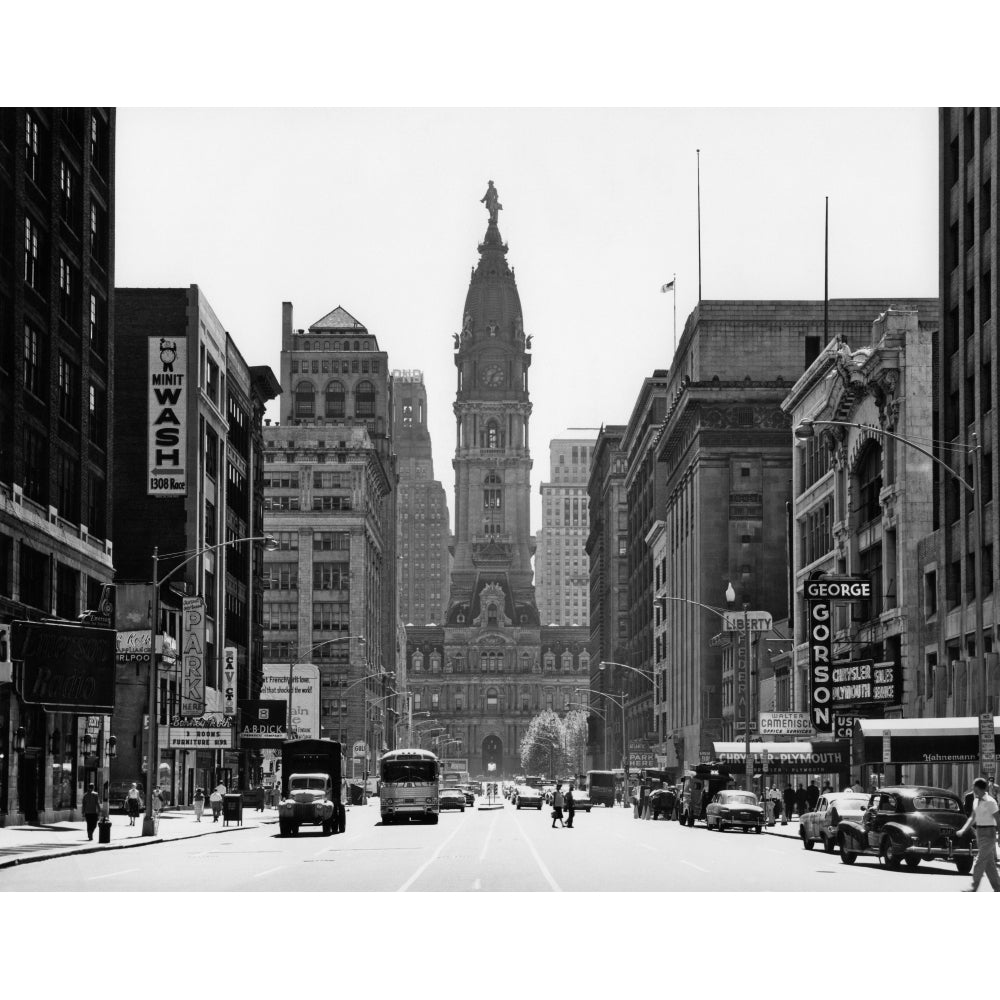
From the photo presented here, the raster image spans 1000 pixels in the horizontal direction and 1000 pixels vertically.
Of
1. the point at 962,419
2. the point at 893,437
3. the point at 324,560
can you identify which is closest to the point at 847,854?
the point at 893,437

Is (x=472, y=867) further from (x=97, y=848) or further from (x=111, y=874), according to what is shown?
(x=97, y=848)

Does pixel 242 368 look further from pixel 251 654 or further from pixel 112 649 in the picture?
pixel 112 649

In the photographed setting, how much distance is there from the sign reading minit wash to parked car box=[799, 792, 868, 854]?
164 ft

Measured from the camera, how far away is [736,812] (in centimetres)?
6294

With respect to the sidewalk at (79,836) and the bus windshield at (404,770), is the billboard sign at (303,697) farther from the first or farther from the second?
the bus windshield at (404,770)

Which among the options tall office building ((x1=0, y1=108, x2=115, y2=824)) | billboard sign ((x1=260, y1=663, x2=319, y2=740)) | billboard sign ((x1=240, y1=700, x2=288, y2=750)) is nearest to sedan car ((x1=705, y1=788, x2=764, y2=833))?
tall office building ((x1=0, y1=108, x2=115, y2=824))

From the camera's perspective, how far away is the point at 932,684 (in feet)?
222

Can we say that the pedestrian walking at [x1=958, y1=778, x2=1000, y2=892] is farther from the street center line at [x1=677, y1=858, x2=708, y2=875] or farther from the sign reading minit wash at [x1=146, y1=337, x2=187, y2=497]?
the sign reading minit wash at [x1=146, y1=337, x2=187, y2=497]

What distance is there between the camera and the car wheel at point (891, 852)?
37000 millimetres

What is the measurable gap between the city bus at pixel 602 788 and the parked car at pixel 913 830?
85376 mm

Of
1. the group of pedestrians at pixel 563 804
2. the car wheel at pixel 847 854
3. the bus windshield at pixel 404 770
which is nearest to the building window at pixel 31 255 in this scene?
the bus windshield at pixel 404 770

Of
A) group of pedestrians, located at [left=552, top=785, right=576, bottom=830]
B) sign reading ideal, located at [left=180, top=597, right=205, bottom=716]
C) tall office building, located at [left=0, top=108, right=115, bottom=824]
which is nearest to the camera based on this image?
tall office building, located at [left=0, top=108, right=115, bottom=824]

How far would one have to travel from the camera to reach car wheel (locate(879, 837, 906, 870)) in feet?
121
